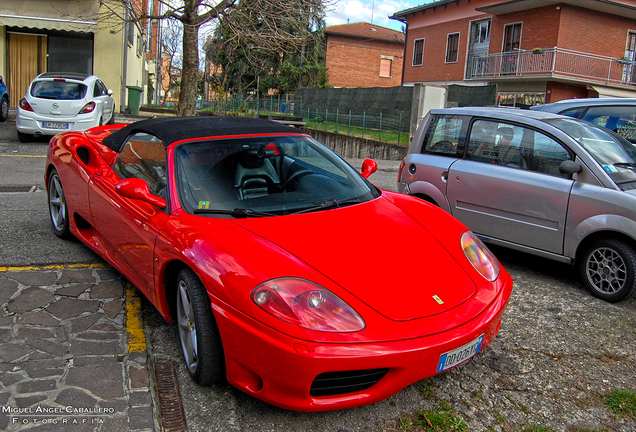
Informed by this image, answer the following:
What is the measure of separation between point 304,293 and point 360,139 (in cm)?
1641

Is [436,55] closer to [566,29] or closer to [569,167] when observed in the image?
[566,29]

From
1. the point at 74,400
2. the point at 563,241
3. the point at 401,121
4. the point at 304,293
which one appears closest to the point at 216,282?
the point at 304,293

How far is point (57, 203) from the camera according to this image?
4984 millimetres

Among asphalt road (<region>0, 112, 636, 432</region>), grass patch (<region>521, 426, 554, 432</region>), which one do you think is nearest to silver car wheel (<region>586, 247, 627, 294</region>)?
asphalt road (<region>0, 112, 636, 432</region>)

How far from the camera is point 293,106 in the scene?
3181 centimetres

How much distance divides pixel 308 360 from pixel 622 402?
172cm

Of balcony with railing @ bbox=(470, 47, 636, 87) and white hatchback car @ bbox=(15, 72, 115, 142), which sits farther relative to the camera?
balcony with railing @ bbox=(470, 47, 636, 87)

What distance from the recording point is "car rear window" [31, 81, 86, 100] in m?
12.0

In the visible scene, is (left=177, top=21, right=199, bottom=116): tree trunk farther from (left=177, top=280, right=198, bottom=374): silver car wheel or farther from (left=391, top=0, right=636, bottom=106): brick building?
(left=391, top=0, right=636, bottom=106): brick building

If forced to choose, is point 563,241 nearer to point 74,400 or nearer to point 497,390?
point 497,390

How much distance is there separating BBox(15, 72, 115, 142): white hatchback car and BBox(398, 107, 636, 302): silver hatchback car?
9.02 meters

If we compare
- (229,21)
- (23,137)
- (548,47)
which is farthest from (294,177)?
(548,47)

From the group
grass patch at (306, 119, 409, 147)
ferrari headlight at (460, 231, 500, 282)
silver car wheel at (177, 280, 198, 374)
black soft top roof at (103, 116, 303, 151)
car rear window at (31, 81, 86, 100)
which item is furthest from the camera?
grass patch at (306, 119, 409, 147)

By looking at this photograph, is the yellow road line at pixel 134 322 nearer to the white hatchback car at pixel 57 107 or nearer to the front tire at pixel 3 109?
the white hatchback car at pixel 57 107
